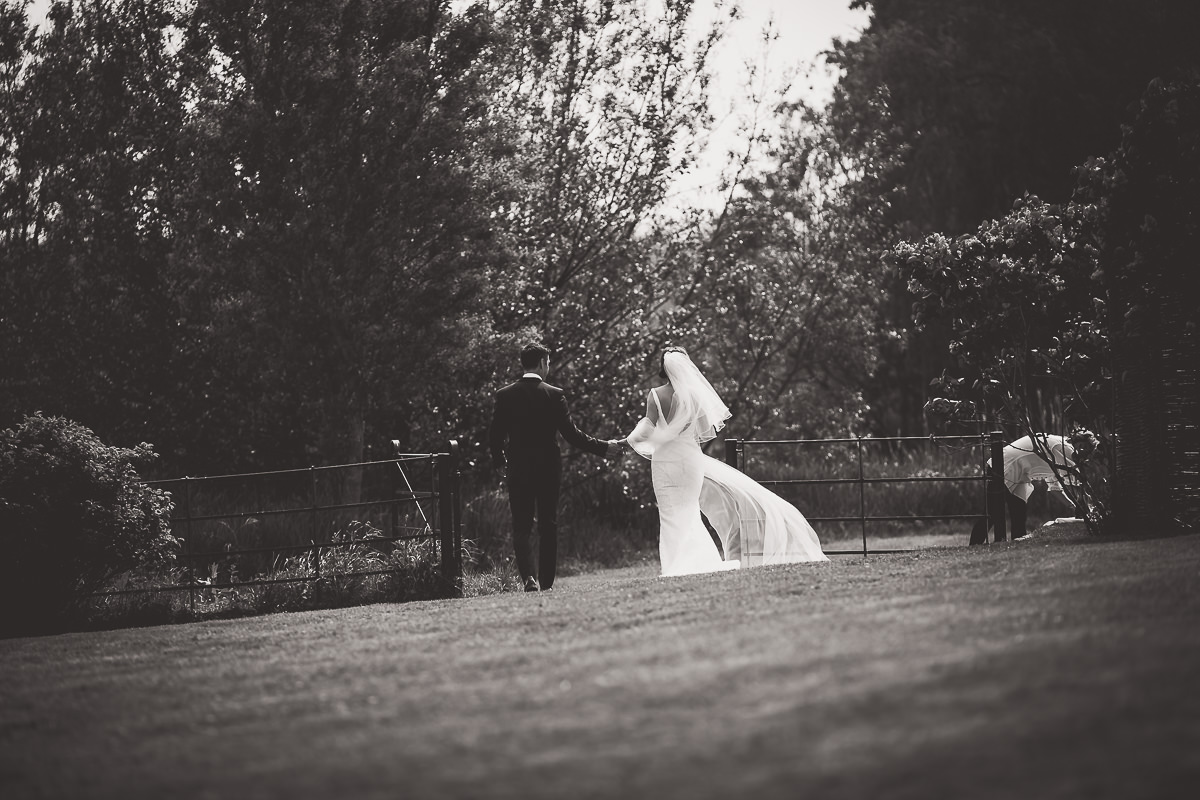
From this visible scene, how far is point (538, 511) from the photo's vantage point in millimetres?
11500

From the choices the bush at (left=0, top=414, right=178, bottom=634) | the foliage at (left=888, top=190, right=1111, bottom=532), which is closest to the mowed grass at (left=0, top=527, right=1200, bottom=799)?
the bush at (left=0, top=414, right=178, bottom=634)

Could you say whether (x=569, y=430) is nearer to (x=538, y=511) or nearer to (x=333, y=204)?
(x=538, y=511)

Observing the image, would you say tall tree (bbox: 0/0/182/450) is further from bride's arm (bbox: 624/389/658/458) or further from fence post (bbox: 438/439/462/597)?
bride's arm (bbox: 624/389/658/458)

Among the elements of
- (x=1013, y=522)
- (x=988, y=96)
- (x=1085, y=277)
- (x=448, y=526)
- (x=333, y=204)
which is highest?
(x=988, y=96)

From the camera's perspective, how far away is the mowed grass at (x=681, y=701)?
163 inches

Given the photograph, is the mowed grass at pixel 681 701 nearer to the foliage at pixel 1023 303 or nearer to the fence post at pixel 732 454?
the foliage at pixel 1023 303

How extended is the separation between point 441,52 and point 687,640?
12.4 meters

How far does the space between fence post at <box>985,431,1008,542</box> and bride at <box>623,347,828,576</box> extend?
233cm

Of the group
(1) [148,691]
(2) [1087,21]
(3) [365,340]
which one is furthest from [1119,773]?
(2) [1087,21]

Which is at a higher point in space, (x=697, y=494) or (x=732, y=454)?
(x=732, y=454)

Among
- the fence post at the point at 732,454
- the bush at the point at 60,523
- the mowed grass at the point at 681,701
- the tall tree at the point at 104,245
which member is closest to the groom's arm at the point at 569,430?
the fence post at the point at 732,454

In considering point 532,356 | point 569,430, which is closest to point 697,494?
point 569,430

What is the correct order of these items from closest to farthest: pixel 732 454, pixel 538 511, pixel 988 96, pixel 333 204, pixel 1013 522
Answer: pixel 538 511
pixel 1013 522
pixel 732 454
pixel 333 204
pixel 988 96

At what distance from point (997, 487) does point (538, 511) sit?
5.35 m
